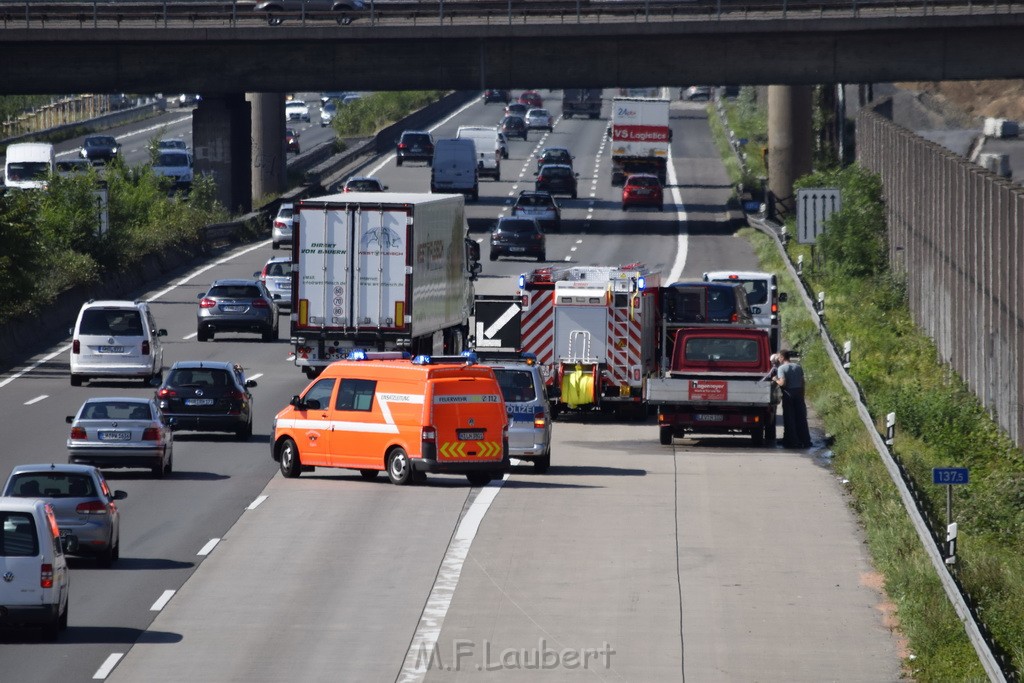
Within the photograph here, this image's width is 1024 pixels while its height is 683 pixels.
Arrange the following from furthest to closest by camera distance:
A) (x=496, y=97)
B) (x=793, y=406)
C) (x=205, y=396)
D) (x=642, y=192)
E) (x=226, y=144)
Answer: (x=496, y=97)
(x=642, y=192)
(x=226, y=144)
(x=205, y=396)
(x=793, y=406)

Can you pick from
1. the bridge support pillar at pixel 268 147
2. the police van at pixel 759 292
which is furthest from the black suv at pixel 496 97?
the police van at pixel 759 292

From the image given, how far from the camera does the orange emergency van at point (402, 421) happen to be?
27.9 m

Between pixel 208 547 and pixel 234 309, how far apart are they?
84.1ft

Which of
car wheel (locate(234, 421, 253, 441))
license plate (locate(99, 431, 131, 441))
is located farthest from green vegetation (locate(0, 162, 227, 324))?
license plate (locate(99, 431, 131, 441))

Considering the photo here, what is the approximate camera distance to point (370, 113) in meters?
126

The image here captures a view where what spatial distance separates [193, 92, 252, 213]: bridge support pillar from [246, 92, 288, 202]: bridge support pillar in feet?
23.4

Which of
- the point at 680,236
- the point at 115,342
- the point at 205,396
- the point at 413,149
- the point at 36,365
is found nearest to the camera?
the point at 205,396

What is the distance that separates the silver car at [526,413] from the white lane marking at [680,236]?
19216mm

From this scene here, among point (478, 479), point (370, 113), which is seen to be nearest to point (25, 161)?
point (370, 113)

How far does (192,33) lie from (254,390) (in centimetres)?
3294

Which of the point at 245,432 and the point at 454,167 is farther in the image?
the point at 454,167

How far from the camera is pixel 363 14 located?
7131 cm

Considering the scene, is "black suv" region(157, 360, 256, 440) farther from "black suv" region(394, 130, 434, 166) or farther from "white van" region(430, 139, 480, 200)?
"black suv" region(394, 130, 434, 166)

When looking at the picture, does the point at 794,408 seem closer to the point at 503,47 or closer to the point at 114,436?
the point at 114,436
